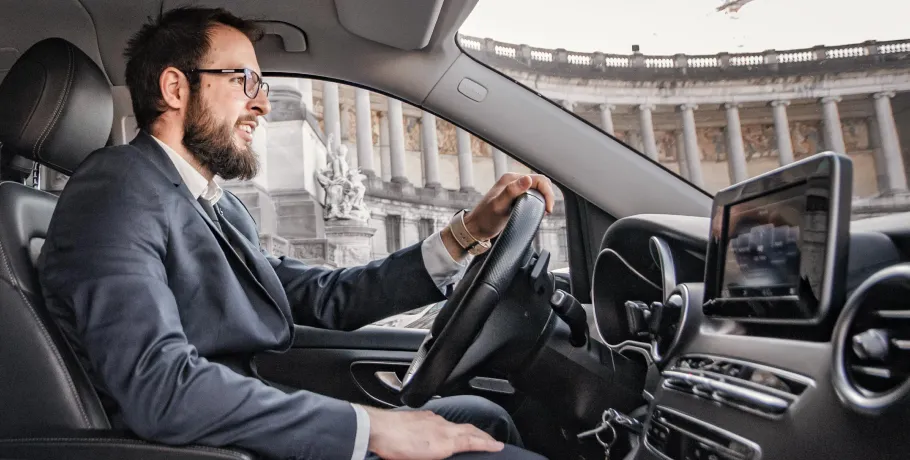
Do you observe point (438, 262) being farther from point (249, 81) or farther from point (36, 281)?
point (36, 281)

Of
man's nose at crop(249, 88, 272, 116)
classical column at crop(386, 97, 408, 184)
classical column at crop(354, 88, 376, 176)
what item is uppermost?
classical column at crop(354, 88, 376, 176)

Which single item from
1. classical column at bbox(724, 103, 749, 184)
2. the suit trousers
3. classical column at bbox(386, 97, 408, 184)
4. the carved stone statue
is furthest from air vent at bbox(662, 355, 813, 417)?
classical column at bbox(386, 97, 408, 184)

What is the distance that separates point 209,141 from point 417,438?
0.67 meters

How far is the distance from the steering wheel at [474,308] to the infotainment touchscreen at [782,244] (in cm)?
28

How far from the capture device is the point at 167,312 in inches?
35.9

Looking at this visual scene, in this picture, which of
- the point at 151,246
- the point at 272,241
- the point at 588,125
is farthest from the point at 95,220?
the point at 272,241

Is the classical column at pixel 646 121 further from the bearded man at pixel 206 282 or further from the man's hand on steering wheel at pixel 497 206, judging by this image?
the bearded man at pixel 206 282

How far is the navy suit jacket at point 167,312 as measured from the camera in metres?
0.87

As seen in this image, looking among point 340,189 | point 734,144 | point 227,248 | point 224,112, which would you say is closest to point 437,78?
point 224,112

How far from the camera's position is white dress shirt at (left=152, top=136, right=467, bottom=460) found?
91 cm

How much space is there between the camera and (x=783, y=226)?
83cm

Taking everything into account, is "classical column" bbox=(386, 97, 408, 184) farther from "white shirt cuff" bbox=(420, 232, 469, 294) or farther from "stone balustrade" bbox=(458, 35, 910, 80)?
"white shirt cuff" bbox=(420, 232, 469, 294)

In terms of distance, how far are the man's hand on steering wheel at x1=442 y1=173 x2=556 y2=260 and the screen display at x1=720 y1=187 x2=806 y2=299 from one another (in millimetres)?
353

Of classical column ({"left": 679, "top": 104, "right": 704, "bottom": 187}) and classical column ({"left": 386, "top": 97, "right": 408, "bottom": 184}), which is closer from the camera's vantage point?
classical column ({"left": 679, "top": 104, "right": 704, "bottom": 187})
